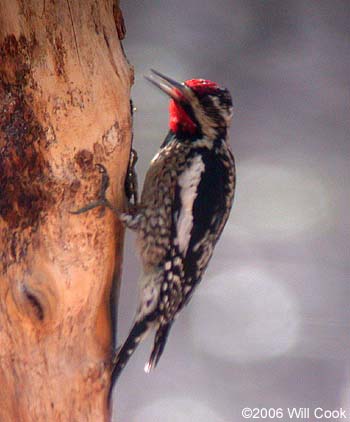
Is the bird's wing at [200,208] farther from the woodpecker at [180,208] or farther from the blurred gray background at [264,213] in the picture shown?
the blurred gray background at [264,213]

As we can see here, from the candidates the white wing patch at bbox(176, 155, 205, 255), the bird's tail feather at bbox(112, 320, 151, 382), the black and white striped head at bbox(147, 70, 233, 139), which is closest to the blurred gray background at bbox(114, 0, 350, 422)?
the black and white striped head at bbox(147, 70, 233, 139)

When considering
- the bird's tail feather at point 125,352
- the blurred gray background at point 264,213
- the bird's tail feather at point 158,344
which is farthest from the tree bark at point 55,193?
the blurred gray background at point 264,213

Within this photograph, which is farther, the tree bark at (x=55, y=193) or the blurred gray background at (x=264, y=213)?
the blurred gray background at (x=264, y=213)

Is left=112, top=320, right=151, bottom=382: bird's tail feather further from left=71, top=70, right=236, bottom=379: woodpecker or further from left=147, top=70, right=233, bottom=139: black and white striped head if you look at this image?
left=147, top=70, right=233, bottom=139: black and white striped head

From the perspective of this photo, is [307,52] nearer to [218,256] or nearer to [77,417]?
[218,256]

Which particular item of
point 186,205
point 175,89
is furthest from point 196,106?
point 186,205

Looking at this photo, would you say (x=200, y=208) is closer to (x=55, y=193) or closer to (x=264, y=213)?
(x=55, y=193)

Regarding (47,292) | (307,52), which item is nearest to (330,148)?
(307,52)

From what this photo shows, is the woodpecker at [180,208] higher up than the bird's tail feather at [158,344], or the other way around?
the woodpecker at [180,208]
